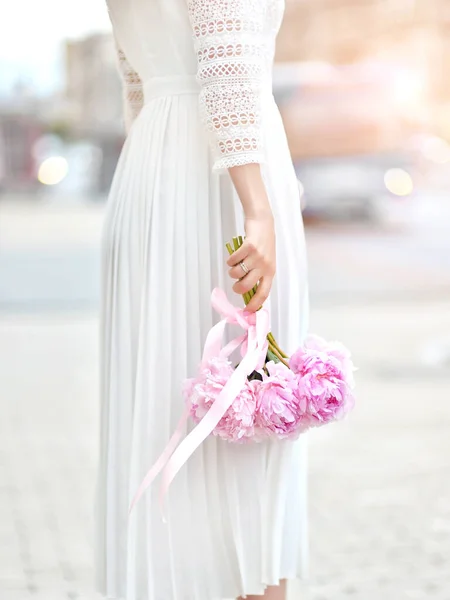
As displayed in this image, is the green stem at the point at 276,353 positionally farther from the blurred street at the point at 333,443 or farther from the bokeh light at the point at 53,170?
the bokeh light at the point at 53,170

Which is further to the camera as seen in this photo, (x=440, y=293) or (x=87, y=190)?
(x=87, y=190)

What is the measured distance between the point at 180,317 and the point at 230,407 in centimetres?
23

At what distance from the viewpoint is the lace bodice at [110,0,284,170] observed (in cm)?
153

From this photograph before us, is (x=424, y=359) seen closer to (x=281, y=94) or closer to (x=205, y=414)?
(x=205, y=414)

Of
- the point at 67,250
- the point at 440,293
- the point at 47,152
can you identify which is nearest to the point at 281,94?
the point at 67,250

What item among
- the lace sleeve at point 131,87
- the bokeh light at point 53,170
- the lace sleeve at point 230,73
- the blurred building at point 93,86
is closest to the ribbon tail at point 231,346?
the lace sleeve at point 230,73

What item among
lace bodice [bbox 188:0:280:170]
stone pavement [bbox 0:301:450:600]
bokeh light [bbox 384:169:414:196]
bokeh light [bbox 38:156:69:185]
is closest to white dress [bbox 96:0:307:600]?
lace bodice [bbox 188:0:280:170]

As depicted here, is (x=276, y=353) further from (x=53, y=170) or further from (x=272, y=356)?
(x=53, y=170)

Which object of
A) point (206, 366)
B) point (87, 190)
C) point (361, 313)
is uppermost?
point (87, 190)

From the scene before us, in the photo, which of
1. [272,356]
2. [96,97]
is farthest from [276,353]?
[96,97]

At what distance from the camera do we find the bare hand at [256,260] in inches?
60.1

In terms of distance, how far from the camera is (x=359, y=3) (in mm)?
10234

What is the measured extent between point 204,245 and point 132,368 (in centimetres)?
25

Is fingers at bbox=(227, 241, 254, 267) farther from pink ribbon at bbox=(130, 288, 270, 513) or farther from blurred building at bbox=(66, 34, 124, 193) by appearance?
blurred building at bbox=(66, 34, 124, 193)
